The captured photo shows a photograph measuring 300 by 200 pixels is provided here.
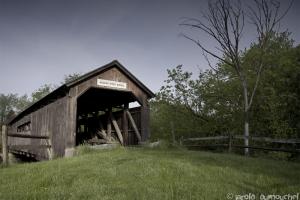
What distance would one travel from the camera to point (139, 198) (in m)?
4.61

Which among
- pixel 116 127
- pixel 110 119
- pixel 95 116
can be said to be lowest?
pixel 116 127

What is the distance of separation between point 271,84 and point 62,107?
1238cm

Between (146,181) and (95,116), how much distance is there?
13.2 meters

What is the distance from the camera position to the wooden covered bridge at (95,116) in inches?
491

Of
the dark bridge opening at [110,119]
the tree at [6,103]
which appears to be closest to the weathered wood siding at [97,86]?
the dark bridge opening at [110,119]

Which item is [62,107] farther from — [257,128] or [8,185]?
[257,128]

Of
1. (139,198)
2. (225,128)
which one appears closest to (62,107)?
(139,198)

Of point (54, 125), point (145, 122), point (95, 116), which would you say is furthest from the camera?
point (95, 116)

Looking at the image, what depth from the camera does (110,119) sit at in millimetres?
16453

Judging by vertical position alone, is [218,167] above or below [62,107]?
below

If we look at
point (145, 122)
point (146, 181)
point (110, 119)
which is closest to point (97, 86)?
point (145, 122)

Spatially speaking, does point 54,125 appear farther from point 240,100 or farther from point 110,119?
point 240,100

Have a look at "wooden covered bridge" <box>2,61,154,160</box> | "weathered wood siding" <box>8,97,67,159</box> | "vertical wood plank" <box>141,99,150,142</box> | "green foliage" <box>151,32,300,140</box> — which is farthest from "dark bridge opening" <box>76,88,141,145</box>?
"green foliage" <box>151,32,300,140</box>

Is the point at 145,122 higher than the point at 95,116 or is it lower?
lower
